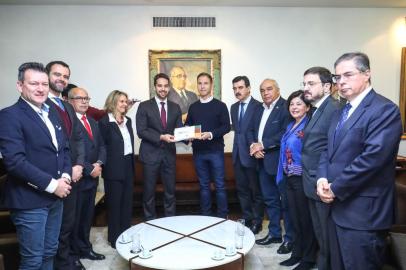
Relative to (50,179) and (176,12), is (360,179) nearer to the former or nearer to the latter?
(50,179)

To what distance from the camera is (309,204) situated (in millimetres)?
2684

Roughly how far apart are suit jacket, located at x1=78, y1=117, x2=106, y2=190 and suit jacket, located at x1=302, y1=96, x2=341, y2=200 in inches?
71.6

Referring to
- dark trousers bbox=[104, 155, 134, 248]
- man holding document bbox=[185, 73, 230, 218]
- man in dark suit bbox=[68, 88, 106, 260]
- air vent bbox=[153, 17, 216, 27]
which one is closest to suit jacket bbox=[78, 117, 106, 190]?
man in dark suit bbox=[68, 88, 106, 260]

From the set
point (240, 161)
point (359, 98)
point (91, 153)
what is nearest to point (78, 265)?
point (91, 153)

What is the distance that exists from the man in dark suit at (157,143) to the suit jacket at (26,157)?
1524mm

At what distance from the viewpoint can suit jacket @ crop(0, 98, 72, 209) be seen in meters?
2.00

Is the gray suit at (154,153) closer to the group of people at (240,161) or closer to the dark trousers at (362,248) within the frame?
the group of people at (240,161)

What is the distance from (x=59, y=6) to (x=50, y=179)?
11.8ft

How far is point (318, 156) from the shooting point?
8.22ft

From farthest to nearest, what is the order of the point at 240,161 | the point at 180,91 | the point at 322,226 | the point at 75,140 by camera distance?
1. the point at 180,91
2. the point at 240,161
3. the point at 75,140
4. the point at 322,226

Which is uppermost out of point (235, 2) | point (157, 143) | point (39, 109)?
point (235, 2)

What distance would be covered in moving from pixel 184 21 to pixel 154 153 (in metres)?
2.23

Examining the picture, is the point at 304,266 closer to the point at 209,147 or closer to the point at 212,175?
the point at 212,175

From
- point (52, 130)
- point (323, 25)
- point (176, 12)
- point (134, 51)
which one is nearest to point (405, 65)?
point (323, 25)
